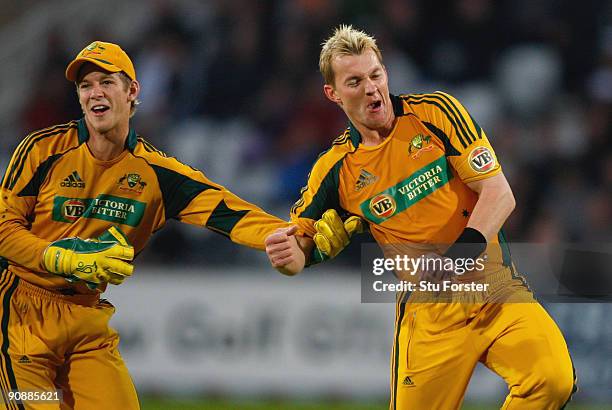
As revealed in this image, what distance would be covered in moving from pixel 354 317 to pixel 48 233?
4335mm

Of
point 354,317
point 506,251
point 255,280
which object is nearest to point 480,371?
point 354,317

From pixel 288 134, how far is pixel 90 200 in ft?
17.3

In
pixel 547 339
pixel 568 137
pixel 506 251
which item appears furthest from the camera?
pixel 568 137

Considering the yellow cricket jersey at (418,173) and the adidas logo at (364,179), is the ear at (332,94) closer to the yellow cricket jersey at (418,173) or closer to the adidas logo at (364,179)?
the yellow cricket jersey at (418,173)

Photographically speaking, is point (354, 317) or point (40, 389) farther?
point (354, 317)

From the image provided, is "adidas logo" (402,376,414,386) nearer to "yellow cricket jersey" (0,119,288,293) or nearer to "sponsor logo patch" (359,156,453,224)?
"sponsor logo patch" (359,156,453,224)

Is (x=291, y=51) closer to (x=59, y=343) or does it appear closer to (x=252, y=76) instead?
(x=252, y=76)

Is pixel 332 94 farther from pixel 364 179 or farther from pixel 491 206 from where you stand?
pixel 491 206

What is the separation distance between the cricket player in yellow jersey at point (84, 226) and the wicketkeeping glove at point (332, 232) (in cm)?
29

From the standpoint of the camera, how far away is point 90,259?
5.71 metres

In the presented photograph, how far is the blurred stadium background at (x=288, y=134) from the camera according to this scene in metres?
9.91

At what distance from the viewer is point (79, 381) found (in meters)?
5.93

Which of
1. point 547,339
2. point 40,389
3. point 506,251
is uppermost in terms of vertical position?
point 506,251

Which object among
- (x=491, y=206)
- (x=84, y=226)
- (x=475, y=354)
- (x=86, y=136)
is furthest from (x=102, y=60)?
(x=475, y=354)
